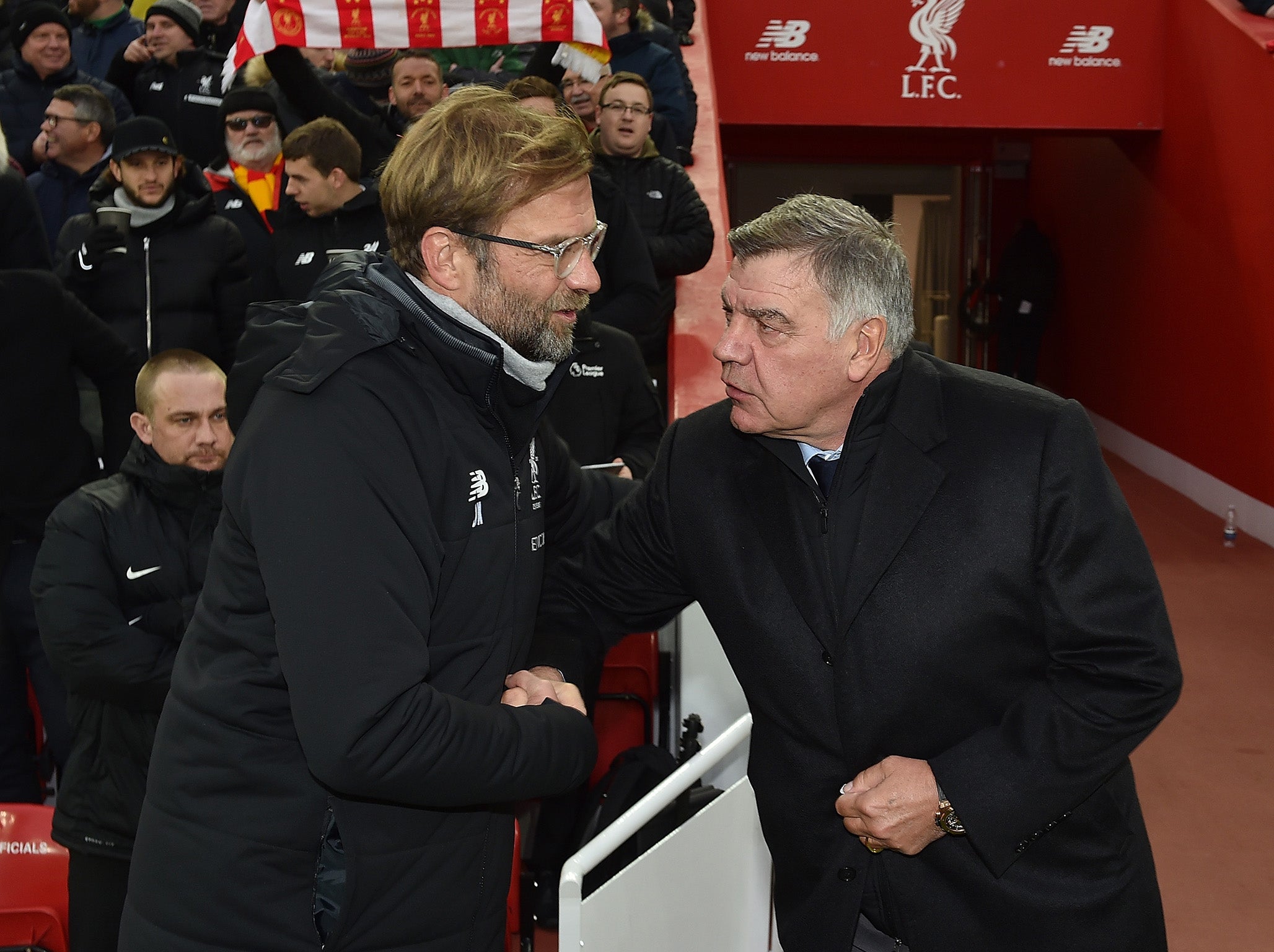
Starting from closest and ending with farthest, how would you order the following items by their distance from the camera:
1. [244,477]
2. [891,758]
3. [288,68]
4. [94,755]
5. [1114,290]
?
[244,477] → [891,758] → [94,755] → [288,68] → [1114,290]

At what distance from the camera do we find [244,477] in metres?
1.63

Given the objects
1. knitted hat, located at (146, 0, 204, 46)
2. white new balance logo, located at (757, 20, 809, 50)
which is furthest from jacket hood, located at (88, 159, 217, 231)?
white new balance logo, located at (757, 20, 809, 50)

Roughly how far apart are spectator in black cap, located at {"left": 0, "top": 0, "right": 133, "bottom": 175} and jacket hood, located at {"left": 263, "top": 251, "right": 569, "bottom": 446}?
5.28 meters

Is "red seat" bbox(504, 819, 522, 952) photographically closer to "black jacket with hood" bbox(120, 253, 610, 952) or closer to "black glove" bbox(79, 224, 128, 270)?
"black jacket with hood" bbox(120, 253, 610, 952)

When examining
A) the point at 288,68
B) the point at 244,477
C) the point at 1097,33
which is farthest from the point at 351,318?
the point at 1097,33

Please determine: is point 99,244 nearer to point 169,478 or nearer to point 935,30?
point 169,478

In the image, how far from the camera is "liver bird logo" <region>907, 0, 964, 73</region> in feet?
30.6

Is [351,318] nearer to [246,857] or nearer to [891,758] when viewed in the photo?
[246,857]

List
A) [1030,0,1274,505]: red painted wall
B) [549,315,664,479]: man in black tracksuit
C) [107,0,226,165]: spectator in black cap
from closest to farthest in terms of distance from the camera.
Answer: [549,315,664,479]: man in black tracksuit, [107,0,226,165]: spectator in black cap, [1030,0,1274,505]: red painted wall

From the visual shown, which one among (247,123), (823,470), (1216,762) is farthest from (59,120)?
(1216,762)

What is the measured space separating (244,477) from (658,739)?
8.63ft

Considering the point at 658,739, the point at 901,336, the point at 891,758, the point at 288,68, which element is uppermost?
the point at 288,68

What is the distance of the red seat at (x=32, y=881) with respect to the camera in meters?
2.95

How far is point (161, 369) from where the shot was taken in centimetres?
296
